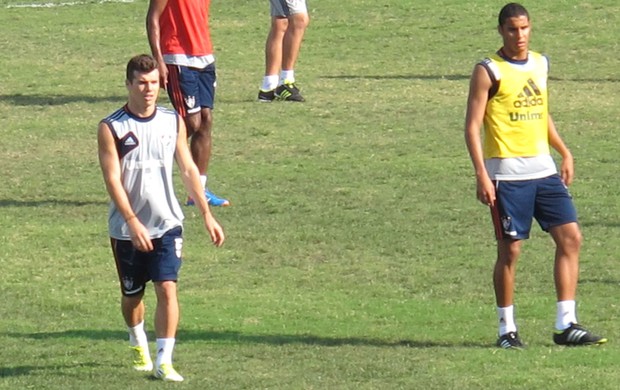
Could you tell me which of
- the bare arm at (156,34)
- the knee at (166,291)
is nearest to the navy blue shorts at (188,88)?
the bare arm at (156,34)

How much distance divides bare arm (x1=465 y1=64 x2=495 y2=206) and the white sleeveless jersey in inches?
68.5

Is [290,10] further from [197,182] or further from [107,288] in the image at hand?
[197,182]

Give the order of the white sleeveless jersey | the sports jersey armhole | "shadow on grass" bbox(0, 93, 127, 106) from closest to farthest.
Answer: the white sleeveless jersey → the sports jersey armhole → "shadow on grass" bbox(0, 93, 127, 106)

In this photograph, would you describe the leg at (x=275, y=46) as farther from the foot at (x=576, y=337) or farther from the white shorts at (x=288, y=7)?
the foot at (x=576, y=337)

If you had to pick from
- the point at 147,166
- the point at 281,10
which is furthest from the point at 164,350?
the point at 281,10

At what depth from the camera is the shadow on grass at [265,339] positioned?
10.1 m

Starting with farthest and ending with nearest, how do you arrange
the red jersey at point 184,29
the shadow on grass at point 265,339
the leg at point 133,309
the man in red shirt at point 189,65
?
the red jersey at point 184,29 → the man in red shirt at point 189,65 → the shadow on grass at point 265,339 → the leg at point 133,309

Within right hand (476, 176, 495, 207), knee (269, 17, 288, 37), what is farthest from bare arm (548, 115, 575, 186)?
knee (269, 17, 288, 37)

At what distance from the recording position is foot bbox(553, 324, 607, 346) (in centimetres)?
992

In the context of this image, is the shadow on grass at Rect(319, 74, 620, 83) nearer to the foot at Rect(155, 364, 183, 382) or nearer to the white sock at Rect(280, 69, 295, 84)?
the white sock at Rect(280, 69, 295, 84)

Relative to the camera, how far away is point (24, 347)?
1014 centimetres

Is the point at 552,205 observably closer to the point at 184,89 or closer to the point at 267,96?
the point at 184,89

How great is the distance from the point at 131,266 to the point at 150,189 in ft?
1.44

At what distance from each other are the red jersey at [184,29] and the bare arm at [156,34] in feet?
0.43
